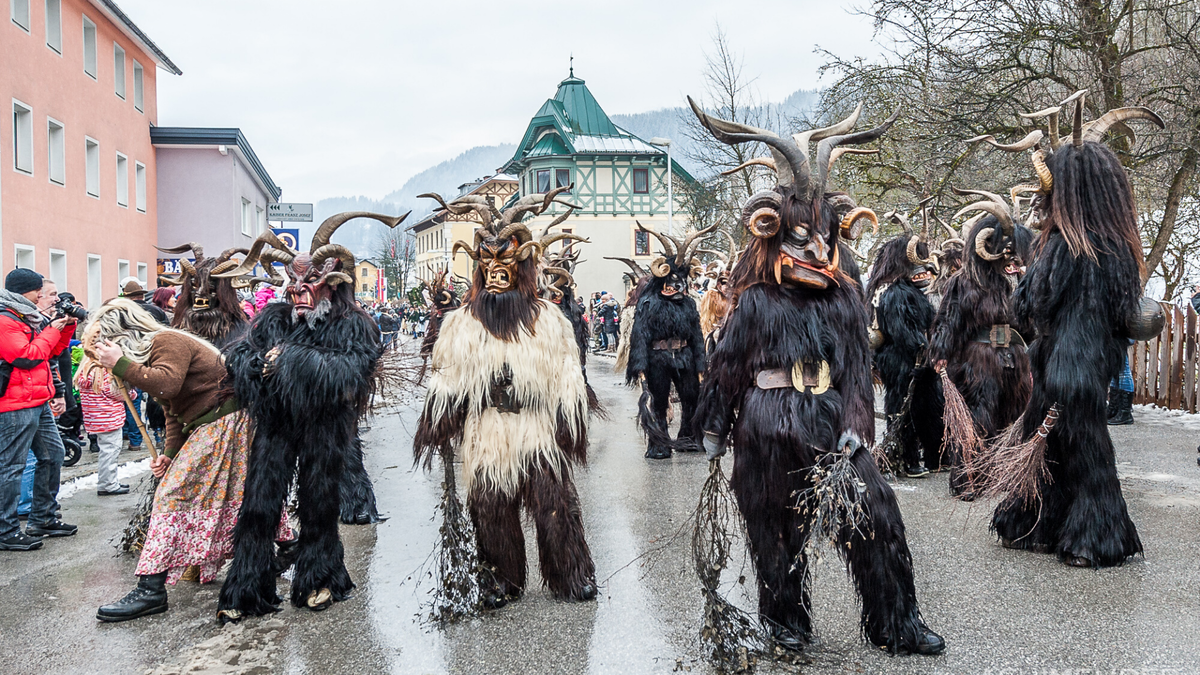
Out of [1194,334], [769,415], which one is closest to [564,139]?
[1194,334]

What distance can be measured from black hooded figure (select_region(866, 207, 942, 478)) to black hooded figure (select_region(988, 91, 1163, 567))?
2.52m

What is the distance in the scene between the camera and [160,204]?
26.1 metres

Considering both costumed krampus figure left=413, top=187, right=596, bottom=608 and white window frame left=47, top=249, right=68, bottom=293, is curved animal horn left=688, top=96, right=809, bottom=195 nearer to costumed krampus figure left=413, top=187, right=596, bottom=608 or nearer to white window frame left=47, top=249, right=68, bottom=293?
costumed krampus figure left=413, top=187, right=596, bottom=608

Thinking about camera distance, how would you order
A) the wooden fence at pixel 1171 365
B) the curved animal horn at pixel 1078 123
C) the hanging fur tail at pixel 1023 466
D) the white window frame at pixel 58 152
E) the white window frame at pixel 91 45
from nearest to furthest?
the curved animal horn at pixel 1078 123 < the hanging fur tail at pixel 1023 466 < the wooden fence at pixel 1171 365 < the white window frame at pixel 58 152 < the white window frame at pixel 91 45

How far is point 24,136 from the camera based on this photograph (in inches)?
679

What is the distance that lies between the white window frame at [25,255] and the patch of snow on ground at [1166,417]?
19.0 metres

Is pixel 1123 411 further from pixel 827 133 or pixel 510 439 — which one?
pixel 510 439

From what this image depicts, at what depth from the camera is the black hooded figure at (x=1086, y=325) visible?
528cm

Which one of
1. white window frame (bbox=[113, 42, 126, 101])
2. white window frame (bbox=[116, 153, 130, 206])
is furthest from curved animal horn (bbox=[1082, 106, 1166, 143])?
white window frame (bbox=[113, 42, 126, 101])

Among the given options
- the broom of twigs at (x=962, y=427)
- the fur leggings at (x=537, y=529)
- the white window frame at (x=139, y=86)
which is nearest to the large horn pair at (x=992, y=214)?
the broom of twigs at (x=962, y=427)

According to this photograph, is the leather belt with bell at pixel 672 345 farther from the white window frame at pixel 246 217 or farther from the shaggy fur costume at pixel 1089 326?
the white window frame at pixel 246 217

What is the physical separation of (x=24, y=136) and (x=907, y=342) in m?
17.3

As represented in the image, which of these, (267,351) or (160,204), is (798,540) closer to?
(267,351)

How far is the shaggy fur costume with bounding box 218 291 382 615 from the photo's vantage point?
196 inches
